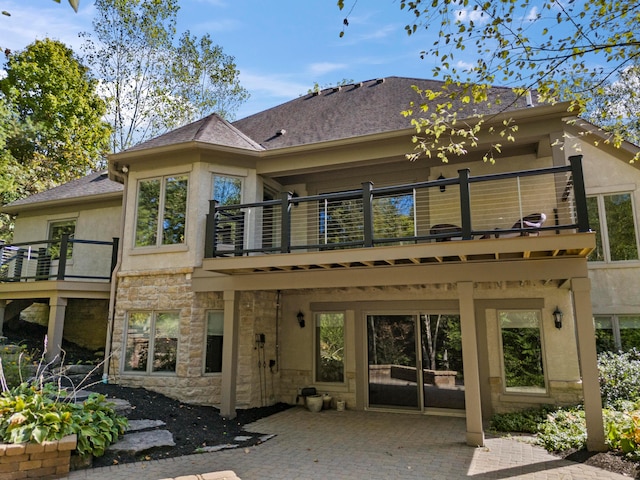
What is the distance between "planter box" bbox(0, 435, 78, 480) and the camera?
205 inches

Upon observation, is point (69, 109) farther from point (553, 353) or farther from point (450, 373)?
point (553, 353)

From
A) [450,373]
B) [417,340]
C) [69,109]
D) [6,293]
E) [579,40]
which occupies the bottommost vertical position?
[450,373]

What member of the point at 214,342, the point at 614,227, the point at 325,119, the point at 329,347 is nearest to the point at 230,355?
the point at 214,342

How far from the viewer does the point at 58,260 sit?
12391mm

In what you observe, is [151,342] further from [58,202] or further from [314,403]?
[58,202]

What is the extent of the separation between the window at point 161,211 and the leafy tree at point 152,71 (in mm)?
14273

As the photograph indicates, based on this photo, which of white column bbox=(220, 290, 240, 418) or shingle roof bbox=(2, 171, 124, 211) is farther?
shingle roof bbox=(2, 171, 124, 211)

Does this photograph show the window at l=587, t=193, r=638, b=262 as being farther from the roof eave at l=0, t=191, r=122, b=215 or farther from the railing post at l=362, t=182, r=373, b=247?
the roof eave at l=0, t=191, r=122, b=215

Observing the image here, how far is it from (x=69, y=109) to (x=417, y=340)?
66.0ft

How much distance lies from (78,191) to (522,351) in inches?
505

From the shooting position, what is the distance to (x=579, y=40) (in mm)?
6180

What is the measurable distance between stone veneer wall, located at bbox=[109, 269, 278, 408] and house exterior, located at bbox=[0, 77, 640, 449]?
0.11 feet

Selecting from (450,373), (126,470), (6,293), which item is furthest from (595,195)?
(6,293)

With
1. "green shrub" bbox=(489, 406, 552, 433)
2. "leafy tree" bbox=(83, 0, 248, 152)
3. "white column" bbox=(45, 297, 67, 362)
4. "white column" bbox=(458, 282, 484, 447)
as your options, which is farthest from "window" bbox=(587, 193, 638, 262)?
"leafy tree" bbox=(83, 0, 248, 152)
